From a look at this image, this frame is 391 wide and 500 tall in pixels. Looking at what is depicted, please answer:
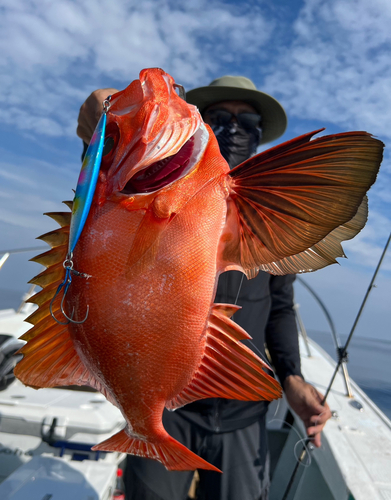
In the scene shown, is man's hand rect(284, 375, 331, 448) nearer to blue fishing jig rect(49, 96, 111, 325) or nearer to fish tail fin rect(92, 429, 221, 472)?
fish tail fin rect(92, 429, 221, 472)

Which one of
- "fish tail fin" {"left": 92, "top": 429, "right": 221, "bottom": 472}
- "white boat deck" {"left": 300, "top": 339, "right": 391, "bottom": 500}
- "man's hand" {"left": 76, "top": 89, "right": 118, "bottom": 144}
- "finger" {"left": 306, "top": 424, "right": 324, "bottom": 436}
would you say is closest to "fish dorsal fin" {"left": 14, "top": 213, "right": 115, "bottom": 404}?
"fish tail fin" {"left": 92, "top": 429, "right": 221, "bottom": 472}

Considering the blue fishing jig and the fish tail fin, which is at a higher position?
the blue fishing jig

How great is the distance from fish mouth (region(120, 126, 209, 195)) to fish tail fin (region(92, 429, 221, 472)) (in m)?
0.79

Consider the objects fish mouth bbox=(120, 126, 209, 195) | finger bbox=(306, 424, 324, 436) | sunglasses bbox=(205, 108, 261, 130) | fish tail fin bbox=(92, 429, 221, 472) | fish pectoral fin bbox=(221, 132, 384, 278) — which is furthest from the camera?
sunglasses bbox=(205, 108, 261, 130)

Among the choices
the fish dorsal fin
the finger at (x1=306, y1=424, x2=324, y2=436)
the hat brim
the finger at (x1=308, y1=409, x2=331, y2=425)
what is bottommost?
the finger at (x1=306, y1=424, x2=324, y2=436)

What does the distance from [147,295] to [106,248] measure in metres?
0.16

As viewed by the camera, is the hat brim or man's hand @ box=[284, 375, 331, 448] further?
the hat brim

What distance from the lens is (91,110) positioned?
4.79ft

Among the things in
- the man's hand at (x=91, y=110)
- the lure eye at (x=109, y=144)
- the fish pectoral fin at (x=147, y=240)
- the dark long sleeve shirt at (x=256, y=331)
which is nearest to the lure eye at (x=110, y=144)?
the lure eye at (x=109, y=144)

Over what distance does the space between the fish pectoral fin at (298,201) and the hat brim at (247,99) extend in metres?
1.43

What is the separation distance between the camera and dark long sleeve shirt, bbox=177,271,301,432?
1.87 m

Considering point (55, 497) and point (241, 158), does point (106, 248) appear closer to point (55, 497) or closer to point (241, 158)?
point (241, 158)

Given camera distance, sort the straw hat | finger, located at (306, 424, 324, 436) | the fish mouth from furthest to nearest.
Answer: the straw hat < finger, located at (306, 424, 324, 436) < the fish mouth

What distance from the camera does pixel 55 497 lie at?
1715 millimetres
